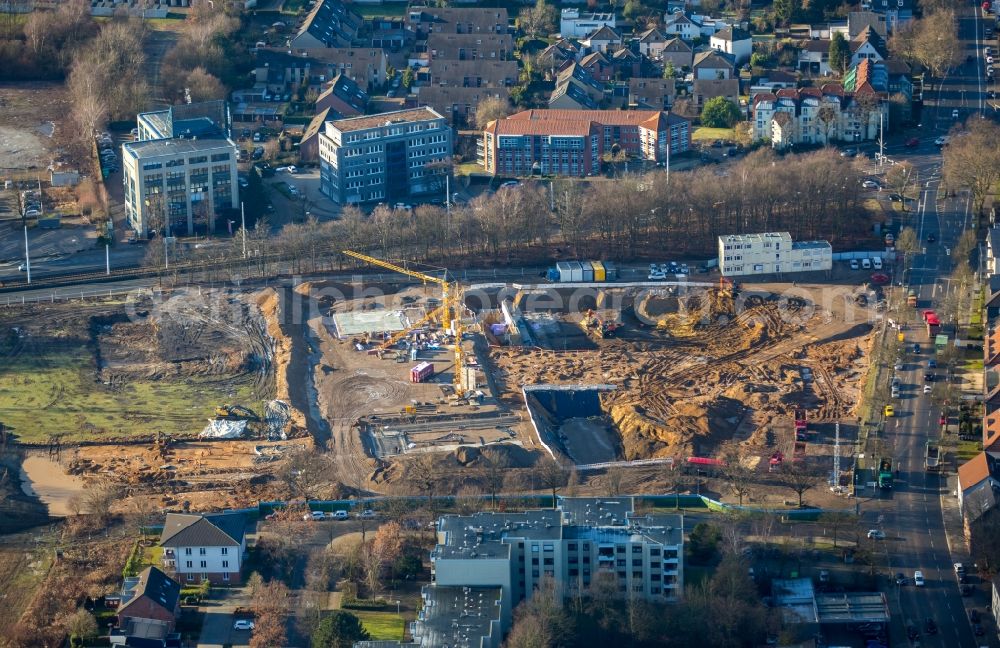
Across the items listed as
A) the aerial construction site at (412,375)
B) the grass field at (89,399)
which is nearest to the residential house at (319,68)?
the aerial construction site at (412,375)

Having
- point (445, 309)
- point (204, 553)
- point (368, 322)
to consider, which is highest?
point (445, 309)

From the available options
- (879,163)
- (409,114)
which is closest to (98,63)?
(409,114)

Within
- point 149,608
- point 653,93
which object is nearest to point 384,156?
point 653,93

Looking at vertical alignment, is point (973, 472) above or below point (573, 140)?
below

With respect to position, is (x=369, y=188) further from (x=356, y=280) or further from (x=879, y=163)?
(x=879, y=163)

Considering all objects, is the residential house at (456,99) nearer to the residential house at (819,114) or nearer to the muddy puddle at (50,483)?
the residential house at (819,114)

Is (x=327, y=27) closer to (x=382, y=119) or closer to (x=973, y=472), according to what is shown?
(x=382, y=119)

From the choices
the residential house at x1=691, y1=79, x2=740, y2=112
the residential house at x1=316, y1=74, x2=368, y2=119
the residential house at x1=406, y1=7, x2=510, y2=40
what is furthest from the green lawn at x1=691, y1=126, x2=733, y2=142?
the residential house at x1=316, y1=74, x2=368, y2=119
